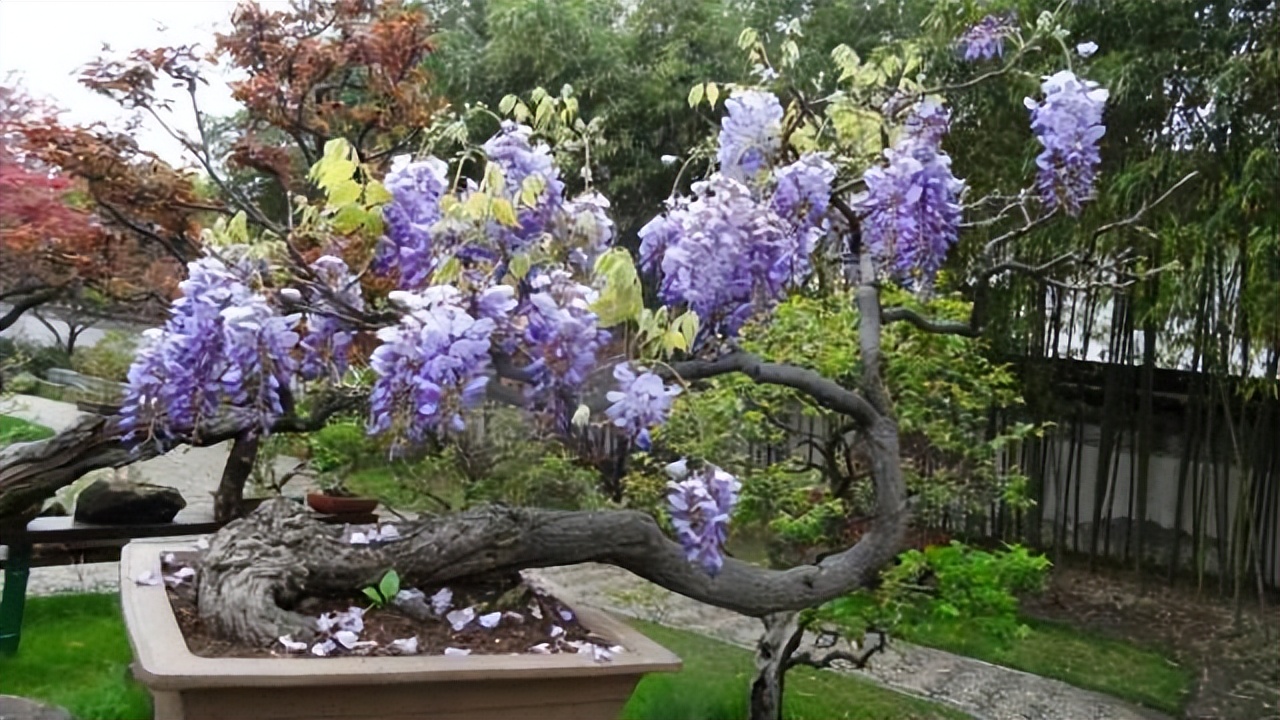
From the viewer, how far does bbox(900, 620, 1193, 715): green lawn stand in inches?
126

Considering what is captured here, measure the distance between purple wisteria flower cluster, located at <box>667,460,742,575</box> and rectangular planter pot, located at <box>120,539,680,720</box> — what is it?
12cm

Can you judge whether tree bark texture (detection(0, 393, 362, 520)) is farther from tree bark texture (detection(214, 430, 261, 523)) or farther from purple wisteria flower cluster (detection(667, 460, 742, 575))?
purple wisteria flower cluster (detection(667, 460, 742, 575))

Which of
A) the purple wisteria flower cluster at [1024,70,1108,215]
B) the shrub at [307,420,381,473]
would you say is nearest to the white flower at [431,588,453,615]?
the purple wisteria flower cluster at [1024,70,1108,215]

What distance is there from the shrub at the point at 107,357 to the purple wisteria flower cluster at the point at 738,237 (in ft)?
6.06

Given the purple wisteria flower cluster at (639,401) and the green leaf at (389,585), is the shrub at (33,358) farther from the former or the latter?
the purple wisteria flower cluster at (639,401)

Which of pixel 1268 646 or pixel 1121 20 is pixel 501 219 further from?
pixel 1268 646

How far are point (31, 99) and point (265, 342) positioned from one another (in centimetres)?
202

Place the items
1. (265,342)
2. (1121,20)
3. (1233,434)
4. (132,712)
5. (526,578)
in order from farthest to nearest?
1. (1233,434)
2. (1121,20)
3. (132,712)
4. (526,578)
5. (265,342)

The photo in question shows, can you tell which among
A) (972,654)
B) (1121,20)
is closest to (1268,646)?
(972,654)

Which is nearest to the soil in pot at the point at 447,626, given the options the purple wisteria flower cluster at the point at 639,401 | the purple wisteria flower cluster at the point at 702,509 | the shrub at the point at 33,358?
the purple wisteria flower cluster at the point at 702,509

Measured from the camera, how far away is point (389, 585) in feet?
4.09

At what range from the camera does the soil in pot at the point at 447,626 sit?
45.1 inches

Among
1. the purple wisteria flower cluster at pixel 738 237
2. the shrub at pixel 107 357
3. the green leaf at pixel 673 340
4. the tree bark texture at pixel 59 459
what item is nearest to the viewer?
the green leaf at pixel 673 340

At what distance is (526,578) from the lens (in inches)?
57.1
